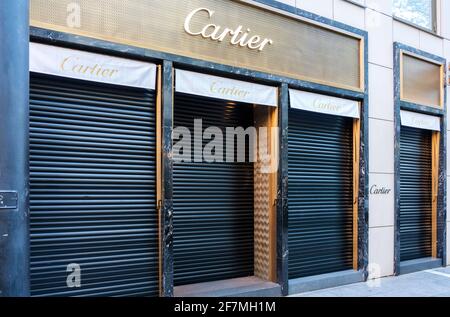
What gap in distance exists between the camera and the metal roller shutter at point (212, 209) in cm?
655

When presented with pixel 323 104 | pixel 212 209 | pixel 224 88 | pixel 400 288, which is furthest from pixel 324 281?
pixel 224 88

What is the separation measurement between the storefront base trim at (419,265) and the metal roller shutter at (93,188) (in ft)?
17.5

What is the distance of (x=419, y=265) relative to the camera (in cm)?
907

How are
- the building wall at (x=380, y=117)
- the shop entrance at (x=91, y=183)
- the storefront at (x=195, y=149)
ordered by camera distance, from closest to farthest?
1. the shop entrance at (x=91, y=183)
2. the storefront at (x=195, y=149)
3. the building wall at (x=380, y=117)

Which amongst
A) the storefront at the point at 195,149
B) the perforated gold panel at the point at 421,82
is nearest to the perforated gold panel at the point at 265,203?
the storefront at the point at 195,149

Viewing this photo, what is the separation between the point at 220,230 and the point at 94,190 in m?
2.22

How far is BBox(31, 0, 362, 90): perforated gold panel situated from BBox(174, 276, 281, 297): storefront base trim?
Answer: 3.26 metres

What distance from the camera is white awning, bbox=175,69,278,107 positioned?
240 inches

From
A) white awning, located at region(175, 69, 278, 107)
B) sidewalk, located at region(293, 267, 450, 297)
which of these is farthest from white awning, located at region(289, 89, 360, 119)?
sidewalk, located at region(293, 267, 450, 297)

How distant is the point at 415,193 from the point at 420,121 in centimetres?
151

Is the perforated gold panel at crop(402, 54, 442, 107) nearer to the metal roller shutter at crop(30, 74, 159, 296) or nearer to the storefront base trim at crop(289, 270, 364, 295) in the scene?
the storefront base trim at crop(289, 270, 364, 295)

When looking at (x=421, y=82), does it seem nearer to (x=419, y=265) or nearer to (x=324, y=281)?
(x=419, y=265)

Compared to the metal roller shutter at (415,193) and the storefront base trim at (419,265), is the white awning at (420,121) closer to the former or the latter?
the metal roller shutter at (415,193)
